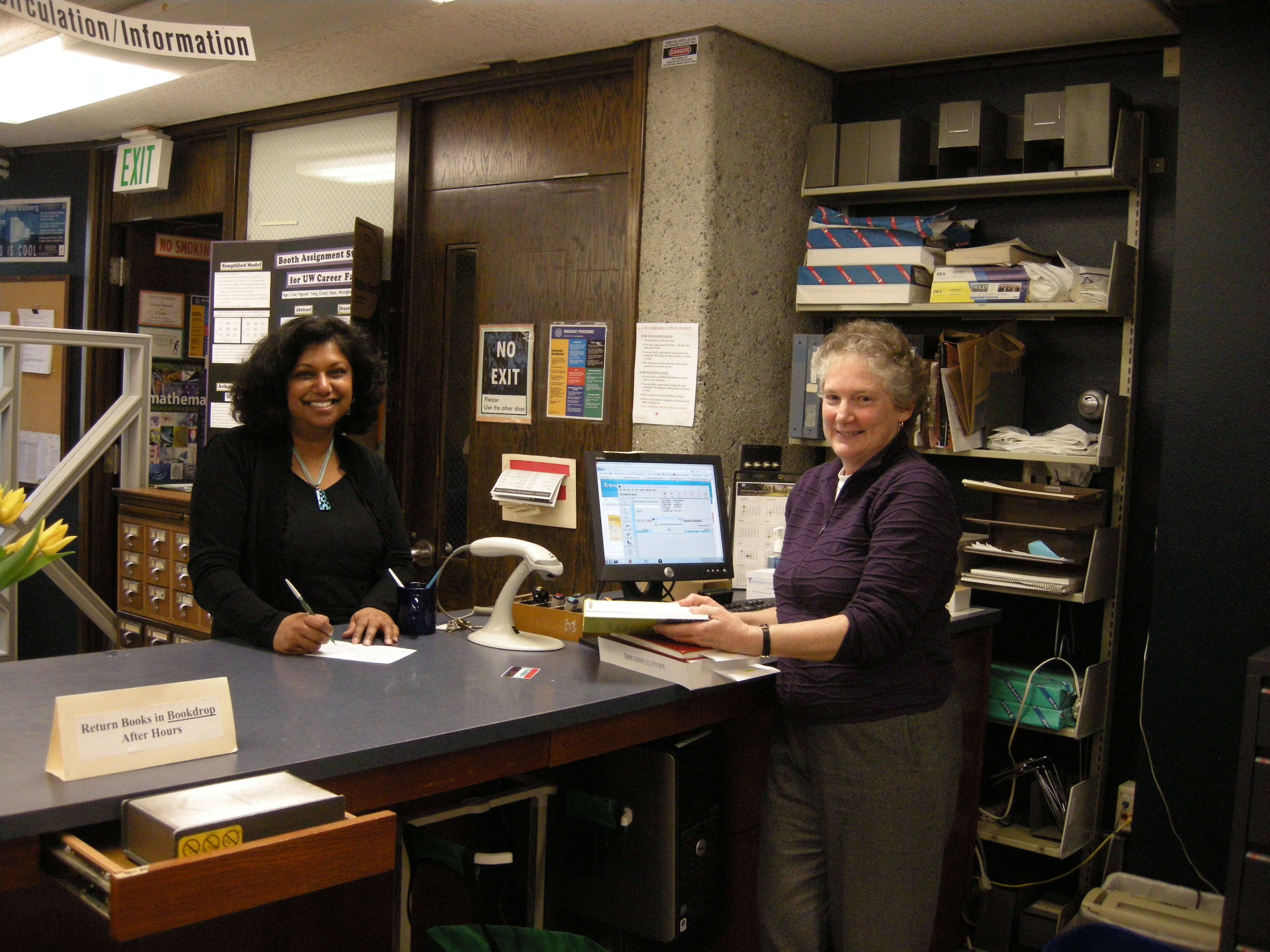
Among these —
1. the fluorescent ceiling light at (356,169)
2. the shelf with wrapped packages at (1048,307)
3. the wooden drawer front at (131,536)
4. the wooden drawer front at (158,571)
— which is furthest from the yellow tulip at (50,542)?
the wooden drawer front at (131,536)

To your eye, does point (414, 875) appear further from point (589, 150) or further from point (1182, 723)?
point (589, 150)

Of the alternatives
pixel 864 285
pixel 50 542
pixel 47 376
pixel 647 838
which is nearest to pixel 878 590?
pixel 647 838

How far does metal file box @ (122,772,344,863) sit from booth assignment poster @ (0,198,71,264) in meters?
5.26

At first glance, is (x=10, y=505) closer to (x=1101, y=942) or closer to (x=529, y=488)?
(x=1101, y=942)

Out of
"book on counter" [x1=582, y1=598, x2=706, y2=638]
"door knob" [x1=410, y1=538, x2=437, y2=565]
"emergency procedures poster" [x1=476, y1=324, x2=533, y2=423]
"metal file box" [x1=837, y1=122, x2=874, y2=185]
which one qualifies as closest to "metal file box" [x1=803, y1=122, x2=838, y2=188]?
"metal file box" [x1=837, y1=122, x2=874, y2=185]

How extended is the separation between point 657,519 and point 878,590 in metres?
0.68

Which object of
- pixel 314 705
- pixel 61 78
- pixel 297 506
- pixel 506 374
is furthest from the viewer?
pixel 61 78

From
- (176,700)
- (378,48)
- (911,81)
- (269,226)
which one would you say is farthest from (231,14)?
(176,700)

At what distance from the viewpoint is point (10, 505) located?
1.26 metres

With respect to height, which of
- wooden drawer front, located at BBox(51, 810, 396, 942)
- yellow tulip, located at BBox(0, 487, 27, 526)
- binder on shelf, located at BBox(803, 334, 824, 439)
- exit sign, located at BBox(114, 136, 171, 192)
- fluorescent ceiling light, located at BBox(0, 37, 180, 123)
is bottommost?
wooden drawer front, located at BBox(51, 810, 396, 942)

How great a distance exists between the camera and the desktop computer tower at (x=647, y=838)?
2.48 meters

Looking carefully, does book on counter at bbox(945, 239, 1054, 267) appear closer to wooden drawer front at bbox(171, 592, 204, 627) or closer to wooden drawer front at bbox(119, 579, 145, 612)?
wooden drawer front at bbox(171, 592, 204, 627)

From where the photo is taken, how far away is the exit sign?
208 inches

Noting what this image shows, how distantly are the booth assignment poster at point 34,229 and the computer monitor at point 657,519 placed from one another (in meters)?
4.54
